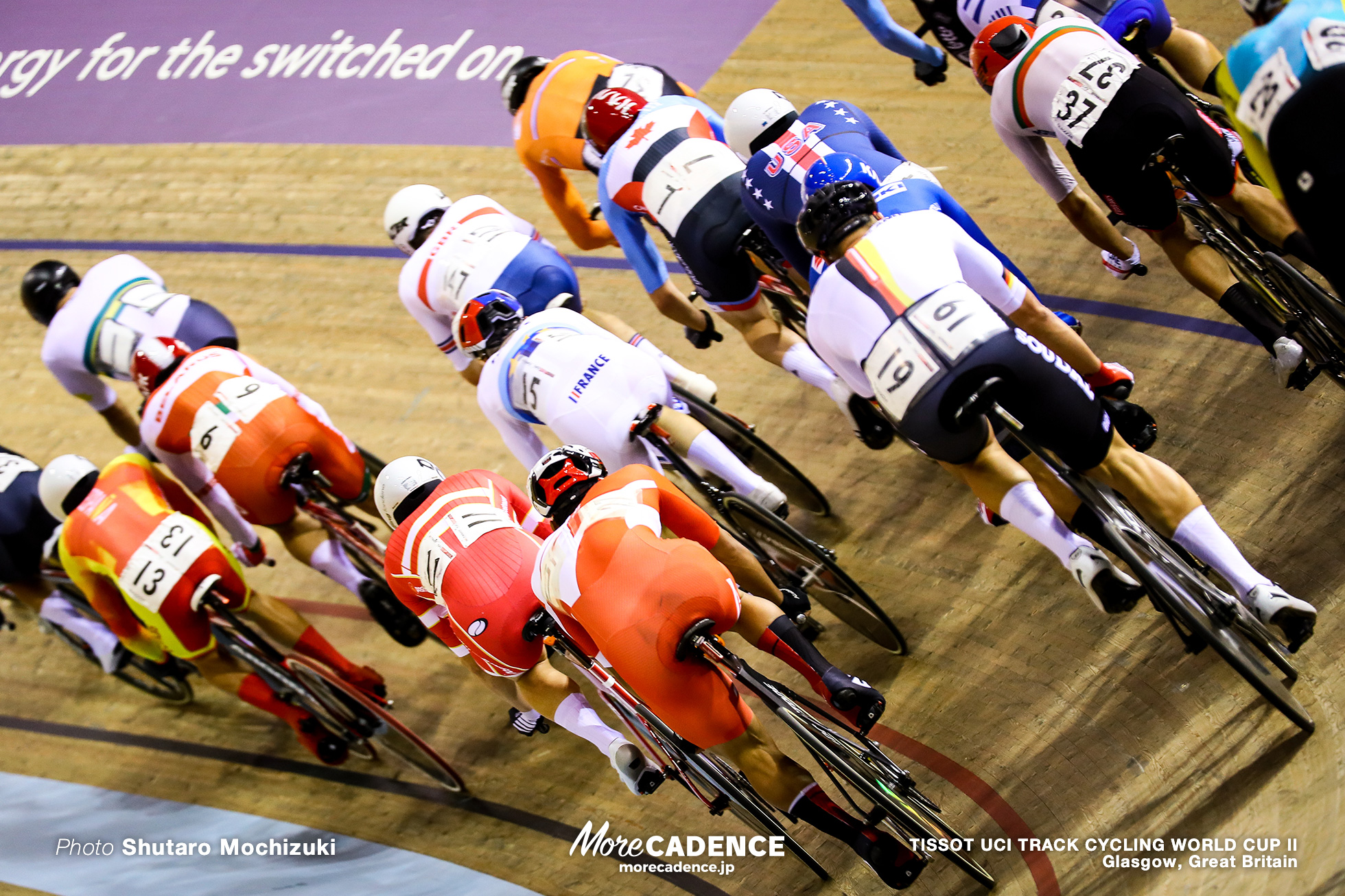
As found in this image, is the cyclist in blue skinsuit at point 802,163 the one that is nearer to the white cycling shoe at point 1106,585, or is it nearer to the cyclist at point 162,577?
the white cycling shoe at point 1106,585

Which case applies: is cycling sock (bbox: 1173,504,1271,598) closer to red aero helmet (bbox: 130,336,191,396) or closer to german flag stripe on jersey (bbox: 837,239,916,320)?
german flag stripe on jersey (bbox: 837,239,916,320)

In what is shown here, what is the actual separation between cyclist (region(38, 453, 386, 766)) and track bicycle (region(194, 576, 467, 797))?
57mm

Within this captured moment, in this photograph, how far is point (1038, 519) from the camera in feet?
10.6

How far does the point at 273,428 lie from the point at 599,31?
4.64m

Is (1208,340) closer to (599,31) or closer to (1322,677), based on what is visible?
(1322,677)

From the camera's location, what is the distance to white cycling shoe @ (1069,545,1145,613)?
10.0ft

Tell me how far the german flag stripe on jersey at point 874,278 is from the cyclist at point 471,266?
1591 millimetres

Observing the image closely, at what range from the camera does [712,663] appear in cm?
333

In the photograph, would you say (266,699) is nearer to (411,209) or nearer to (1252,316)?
(411,209)

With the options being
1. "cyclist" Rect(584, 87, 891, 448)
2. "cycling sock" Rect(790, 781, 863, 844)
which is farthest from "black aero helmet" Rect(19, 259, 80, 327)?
"cycling sock" Rect(790, 781, 863, 844)

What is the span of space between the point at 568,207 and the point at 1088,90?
2537 millimetres

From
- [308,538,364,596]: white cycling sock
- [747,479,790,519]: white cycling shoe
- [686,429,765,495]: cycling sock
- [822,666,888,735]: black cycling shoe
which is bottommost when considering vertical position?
[308,538,364,596]: white cycling sock

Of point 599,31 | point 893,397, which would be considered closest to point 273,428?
point 893,397

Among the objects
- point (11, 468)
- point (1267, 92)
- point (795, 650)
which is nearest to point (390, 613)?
point (11, 468)
